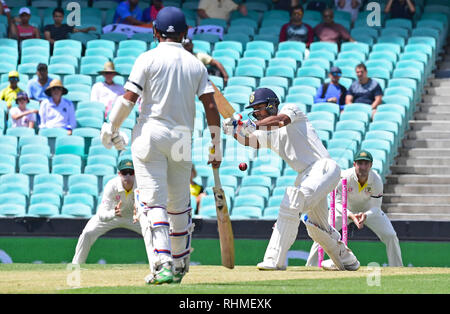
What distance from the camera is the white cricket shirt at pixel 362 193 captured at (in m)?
13.0

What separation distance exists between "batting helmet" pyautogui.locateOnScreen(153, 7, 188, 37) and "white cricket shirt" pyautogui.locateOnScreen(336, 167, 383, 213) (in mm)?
5138

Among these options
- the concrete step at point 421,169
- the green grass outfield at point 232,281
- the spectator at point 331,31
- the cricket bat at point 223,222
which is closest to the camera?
the green grass outfield at point 232,281

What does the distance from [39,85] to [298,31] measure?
488 cm

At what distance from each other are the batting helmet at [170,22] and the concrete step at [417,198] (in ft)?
26.8

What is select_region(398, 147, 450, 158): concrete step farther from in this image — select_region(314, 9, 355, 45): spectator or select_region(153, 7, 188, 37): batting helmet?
select_region(153, 7, 188, 37): batting helmet

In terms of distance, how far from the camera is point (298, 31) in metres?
19.4

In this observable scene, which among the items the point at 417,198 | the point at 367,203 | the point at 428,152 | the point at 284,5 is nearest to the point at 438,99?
the point at 428,152

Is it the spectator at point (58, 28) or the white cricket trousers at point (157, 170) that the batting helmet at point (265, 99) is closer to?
the white cricket trousers at point (157, 170)

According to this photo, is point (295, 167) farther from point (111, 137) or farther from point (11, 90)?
point (11, 90)

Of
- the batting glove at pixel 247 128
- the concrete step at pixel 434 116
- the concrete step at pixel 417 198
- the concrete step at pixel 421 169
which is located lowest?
the concrete step at pixel 417 198

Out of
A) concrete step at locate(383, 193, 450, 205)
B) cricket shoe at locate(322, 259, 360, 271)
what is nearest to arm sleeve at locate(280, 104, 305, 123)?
cricket shoe at locate(322, 259, 360, 271)

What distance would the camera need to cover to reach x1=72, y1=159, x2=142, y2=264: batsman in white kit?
1337cm

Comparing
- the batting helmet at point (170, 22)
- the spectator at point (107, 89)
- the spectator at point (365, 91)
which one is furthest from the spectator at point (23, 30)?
the batting helmet at point (170, 22)
